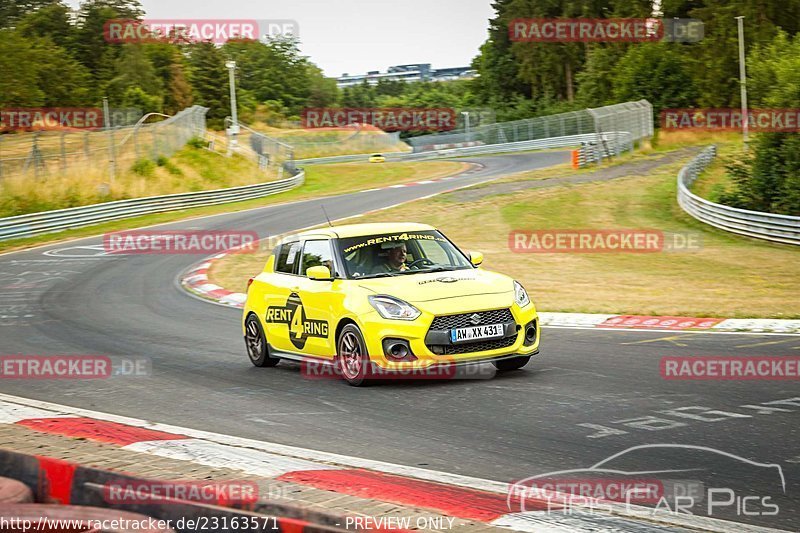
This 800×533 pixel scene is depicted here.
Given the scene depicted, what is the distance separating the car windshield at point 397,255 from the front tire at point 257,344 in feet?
5.27

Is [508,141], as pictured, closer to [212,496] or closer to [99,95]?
[99,95]

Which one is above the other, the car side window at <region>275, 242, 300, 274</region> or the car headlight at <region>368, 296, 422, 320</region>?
the car side window at <region>275, 242, 300, 274</region>

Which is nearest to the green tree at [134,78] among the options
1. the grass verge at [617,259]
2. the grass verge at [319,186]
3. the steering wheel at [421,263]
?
the grass verge at [319,186]

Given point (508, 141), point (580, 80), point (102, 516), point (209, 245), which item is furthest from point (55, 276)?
point (580, 80)

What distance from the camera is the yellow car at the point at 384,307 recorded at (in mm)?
9477

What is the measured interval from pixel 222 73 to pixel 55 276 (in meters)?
82.4

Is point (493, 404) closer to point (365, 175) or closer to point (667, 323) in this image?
point (667, 323)

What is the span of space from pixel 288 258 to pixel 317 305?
1247 millimetres

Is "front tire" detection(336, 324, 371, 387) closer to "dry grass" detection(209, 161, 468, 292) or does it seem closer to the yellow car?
the yellow car

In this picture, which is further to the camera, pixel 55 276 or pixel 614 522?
pixel 55 276

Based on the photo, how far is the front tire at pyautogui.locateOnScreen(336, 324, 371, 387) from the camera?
9.68 metres

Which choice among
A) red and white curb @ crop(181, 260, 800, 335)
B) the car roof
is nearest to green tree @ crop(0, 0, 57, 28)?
red and white curb @ crop(181, 260, 800, 335)

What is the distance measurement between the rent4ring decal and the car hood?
69 cm

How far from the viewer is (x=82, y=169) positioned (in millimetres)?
40406
